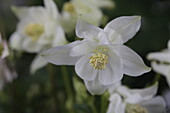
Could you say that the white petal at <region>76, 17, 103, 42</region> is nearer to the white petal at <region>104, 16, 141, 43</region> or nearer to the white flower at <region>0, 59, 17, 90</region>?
the white petal at <region>104, 16, 141, 43</region>

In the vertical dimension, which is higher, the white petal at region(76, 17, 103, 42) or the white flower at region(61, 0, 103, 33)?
the white petal at region(76, 17, 103, 42)

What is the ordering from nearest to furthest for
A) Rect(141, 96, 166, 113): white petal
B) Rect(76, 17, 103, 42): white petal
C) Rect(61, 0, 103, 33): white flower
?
Rect(76, 17, 103, 42): white petal, Rect(141, 96, 166, 113): white petal, Rect(61, 0, 103, 33): white flower

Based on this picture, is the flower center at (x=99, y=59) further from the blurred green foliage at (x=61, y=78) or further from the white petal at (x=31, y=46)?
the white petal at (x=31, y=46)

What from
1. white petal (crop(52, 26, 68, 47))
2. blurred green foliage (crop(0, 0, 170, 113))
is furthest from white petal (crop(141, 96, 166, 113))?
white petal (crop(52, 26, 68, 47))

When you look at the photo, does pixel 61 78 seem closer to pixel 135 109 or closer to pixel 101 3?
pixel 101 3

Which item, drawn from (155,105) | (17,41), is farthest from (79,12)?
(155,105)

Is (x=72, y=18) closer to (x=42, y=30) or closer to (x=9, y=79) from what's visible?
(x=42, y=30)

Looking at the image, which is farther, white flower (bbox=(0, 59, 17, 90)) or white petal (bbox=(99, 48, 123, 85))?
white flower (bbox=(0, 59, 17, 90))
